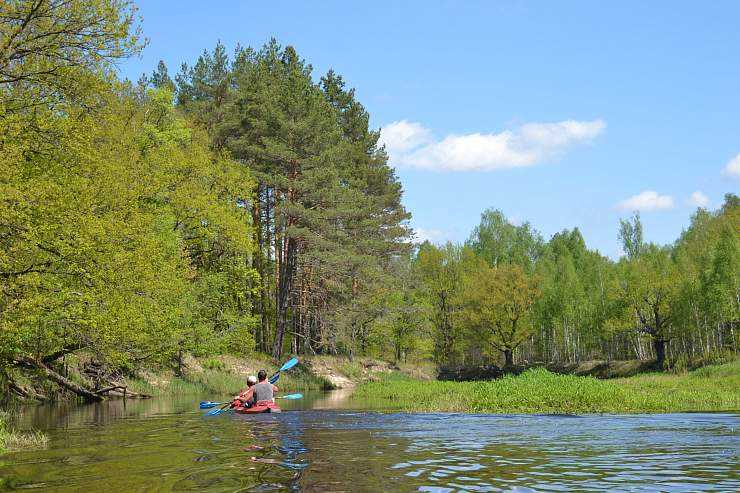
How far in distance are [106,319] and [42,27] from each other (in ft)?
27.9

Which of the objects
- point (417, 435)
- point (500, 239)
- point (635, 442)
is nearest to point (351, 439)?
point (417, 435)

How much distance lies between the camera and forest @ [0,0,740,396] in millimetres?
18984

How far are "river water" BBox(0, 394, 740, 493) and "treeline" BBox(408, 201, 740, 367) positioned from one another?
1478 inches

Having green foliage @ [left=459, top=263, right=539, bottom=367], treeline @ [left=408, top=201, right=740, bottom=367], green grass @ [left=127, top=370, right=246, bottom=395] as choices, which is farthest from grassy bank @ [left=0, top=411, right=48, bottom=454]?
green foliage @ [left=459, top=263, right=539, bottom=367]

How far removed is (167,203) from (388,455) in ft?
96.7

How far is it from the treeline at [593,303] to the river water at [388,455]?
123 ft

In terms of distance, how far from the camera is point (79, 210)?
19.4 metres

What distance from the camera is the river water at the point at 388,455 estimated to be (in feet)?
34.5

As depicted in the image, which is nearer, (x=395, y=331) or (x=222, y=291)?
(x=222, y=291)

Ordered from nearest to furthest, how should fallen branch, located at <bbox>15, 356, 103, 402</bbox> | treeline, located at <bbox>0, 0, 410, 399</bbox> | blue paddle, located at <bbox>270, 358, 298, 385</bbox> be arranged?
treeline, located at <bbox>0, 0, 410, 399</bbox>
fallen branch, located at <bbox>15, 356, 103, 402</bbox>
blue paddle, located at <bbox>270, 358, 298, 385</bbox>

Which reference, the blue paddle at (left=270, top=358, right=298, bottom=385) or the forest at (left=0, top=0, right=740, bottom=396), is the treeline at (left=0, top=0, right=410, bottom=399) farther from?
the blue paddle at (left=270, top=358, right=298, bottom=385)

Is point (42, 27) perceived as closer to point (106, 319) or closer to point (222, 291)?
point (106, 319)

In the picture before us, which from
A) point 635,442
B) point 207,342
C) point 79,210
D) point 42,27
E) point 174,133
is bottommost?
point 635,442

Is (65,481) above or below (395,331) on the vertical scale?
below
